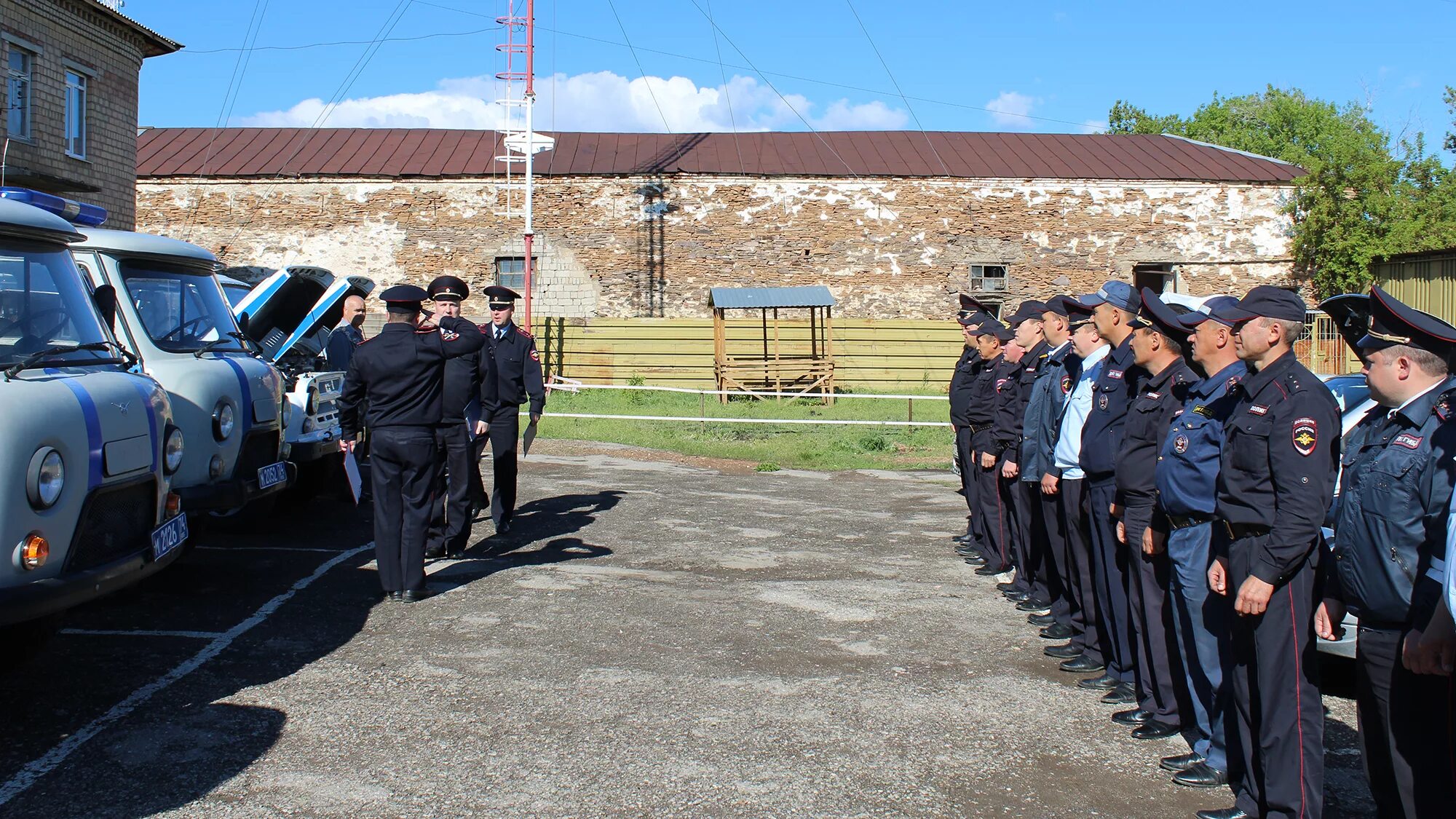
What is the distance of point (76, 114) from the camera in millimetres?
22078

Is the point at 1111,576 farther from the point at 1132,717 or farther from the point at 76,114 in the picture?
the point at 76,114

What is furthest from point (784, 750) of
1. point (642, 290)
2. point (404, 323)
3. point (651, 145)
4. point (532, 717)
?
point (651, 145)

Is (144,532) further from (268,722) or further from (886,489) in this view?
(886,489)

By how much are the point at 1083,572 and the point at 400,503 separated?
4.12 m

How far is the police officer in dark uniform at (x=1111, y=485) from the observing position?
5.49 metres

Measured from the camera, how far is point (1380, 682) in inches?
140

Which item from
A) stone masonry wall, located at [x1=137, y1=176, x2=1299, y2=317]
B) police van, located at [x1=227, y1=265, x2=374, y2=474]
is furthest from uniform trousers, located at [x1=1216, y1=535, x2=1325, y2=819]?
stone masonry wall, located at [x1=137, y1=176, x2=1299, y2=317]

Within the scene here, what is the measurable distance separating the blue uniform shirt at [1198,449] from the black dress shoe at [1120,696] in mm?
1305

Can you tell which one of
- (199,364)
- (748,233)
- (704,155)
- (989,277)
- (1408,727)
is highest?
(704,155)

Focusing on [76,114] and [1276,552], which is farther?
[76,114]

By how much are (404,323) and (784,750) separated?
13.5 feet

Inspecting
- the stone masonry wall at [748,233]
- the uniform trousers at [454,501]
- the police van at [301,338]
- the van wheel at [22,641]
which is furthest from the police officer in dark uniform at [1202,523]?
the stone masonry wall at [748,233]

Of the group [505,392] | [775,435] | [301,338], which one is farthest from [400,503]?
[775,435]

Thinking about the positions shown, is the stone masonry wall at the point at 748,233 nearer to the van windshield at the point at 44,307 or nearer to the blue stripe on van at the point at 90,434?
the van windshield at the point at 44,307
